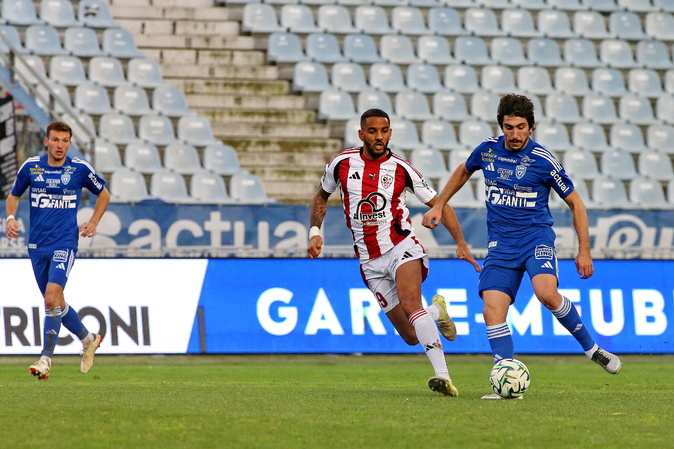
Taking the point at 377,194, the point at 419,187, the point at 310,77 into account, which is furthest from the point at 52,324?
the point at 310,77

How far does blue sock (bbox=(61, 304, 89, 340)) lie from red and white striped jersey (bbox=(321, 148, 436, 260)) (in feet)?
11.4

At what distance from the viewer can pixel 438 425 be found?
6.02 metres

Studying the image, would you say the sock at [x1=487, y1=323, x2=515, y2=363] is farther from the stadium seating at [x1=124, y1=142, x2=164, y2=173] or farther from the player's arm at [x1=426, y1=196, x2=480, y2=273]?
the stadium seating at [x1=124, y1=142, x2=164, y2=173]

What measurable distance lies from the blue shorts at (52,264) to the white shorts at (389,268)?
3141mm

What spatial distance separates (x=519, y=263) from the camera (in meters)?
7.98

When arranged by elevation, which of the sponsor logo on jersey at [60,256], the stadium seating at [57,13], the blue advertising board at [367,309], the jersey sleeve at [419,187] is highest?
the stadium seating at [57,13]

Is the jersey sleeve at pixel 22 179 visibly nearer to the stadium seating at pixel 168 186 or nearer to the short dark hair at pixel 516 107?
the short dark hair at pixel 516 107

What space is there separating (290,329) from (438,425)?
23.6 feet

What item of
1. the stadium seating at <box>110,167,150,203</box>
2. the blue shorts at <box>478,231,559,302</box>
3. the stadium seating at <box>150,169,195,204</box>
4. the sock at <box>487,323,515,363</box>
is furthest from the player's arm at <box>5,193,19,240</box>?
the stadium seating at <box>150,169,195,204</box>

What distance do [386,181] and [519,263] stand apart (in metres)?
1.17

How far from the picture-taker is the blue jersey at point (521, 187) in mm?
7949

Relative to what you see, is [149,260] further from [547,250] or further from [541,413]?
[541,413]

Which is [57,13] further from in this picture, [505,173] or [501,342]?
[501,342]

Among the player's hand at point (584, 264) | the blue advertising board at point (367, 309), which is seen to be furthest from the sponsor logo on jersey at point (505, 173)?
the blue advertising board at point (367, 309)
